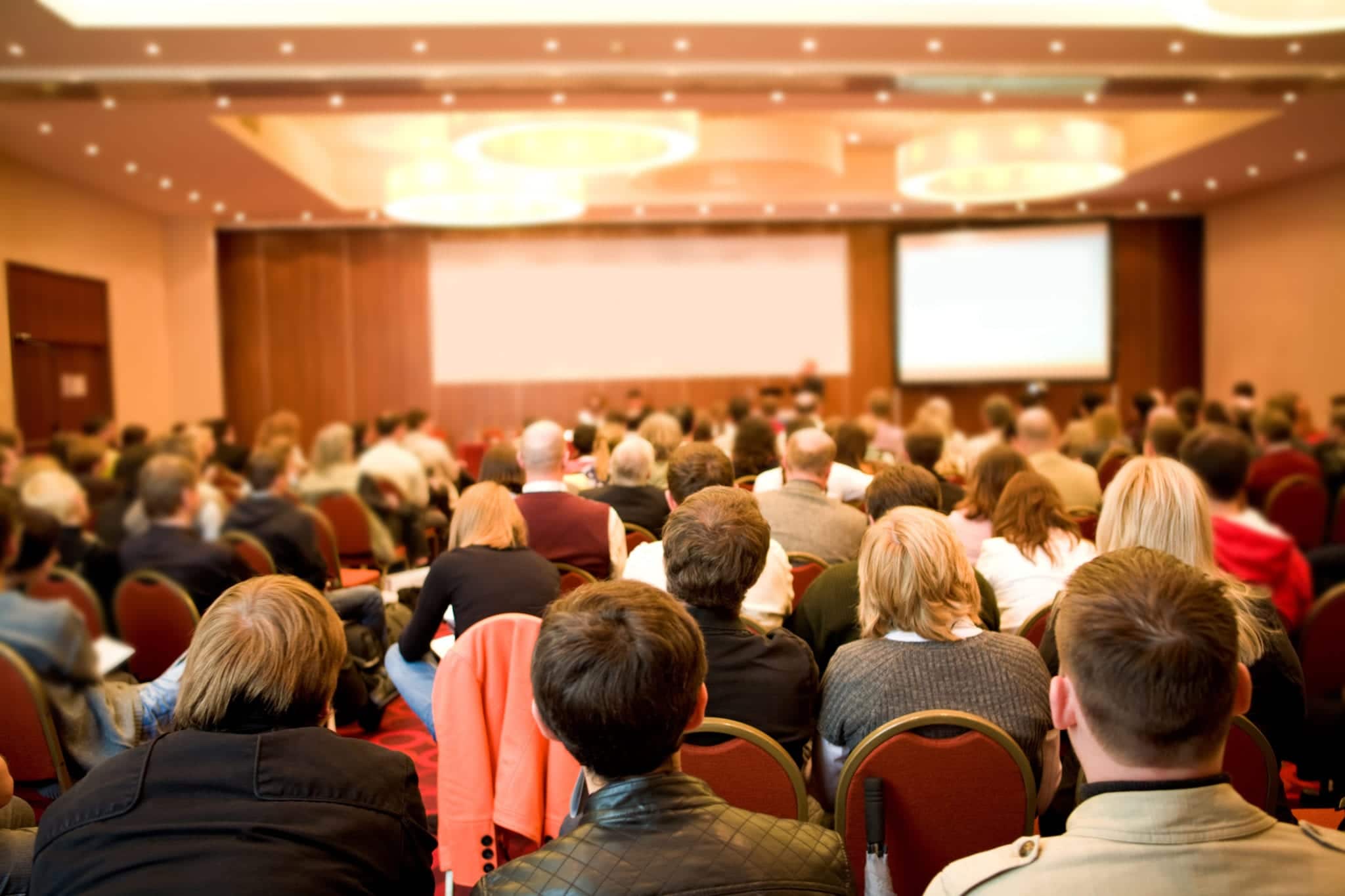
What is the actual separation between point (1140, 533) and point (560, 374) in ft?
45.8

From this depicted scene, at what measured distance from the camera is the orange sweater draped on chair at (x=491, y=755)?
263 centimetres

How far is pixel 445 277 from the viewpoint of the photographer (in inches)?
636

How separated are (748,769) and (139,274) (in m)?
13.9

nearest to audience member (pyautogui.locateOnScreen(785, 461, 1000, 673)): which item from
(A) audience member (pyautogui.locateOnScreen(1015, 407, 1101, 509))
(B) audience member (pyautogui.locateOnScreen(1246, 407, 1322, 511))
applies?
(A) audience member (pyautogui.locateOnScreen(1015, 407, 1101, 509))

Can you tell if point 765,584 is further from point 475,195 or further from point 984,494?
point 475,195

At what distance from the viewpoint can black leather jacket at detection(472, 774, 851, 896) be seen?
4.14 feet

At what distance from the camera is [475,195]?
1137cm

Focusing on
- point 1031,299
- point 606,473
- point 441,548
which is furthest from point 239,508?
point 1031,299

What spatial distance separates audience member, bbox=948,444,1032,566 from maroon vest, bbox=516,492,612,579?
1.37 m

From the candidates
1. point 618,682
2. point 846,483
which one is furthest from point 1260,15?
point 618,682

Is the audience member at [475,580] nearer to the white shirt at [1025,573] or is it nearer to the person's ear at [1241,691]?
the white shirt at [1025,573]

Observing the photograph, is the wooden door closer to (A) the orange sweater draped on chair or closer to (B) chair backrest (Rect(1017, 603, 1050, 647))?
(A) the orange sweater draped on chair

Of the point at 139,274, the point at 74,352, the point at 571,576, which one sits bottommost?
the point at 571,576

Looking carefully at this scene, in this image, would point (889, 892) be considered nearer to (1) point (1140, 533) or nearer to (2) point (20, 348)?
(1) point (1140, 533)
